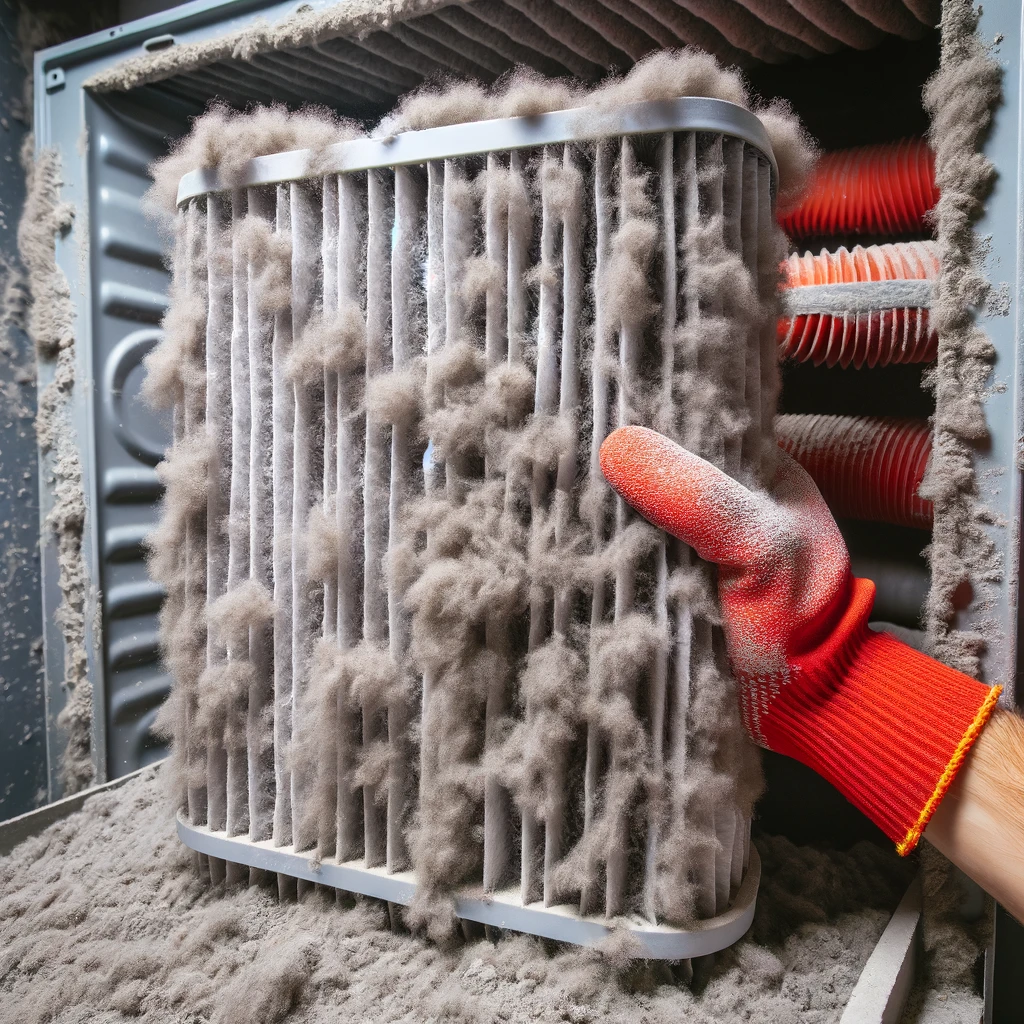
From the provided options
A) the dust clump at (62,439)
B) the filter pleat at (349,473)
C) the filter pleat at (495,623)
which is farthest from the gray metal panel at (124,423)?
the filter pleat at (495,623)

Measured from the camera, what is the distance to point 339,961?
65 centimetres

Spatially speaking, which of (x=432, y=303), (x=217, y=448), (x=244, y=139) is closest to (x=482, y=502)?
(x=432, y=303)

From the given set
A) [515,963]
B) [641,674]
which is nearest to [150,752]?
[515,963]

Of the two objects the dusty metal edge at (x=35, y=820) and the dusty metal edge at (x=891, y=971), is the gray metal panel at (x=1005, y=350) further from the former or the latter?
the dusty metal edge at (x=35, y=820)

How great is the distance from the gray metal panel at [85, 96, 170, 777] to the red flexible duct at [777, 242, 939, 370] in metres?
0.96

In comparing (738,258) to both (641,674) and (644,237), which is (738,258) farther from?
(641,674)

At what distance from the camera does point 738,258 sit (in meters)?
0.58

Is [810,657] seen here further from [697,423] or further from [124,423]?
[124,423]

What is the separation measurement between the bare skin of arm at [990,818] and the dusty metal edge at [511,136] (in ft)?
1.87

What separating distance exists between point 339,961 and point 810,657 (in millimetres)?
551

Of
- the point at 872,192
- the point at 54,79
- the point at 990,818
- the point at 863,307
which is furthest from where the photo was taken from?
the point at 54,79

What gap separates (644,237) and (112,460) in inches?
37.7

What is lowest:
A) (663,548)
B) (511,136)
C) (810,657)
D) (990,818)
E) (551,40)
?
(990,818)

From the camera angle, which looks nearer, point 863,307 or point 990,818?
point 990,818
